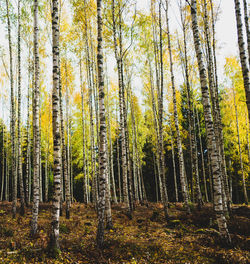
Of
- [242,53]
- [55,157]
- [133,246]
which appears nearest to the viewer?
[55,157]

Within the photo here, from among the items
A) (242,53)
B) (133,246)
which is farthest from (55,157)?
(242,53)

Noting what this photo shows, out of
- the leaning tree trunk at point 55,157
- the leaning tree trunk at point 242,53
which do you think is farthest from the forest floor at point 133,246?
the leaning tree trunk at point 242,53

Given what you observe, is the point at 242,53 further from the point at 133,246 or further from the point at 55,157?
the point at 133,246

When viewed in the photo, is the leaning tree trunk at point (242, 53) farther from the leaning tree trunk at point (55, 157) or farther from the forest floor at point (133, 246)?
the leaning tree trunk at point (55, 157)

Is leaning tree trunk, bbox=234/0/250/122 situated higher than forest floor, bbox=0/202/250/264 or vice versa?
leaning tree trunk, bbox=234/0/250/122

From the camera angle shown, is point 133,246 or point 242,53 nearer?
point 133,246

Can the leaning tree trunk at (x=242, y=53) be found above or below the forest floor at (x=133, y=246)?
above

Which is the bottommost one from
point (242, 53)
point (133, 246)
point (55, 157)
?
point (133, 246)

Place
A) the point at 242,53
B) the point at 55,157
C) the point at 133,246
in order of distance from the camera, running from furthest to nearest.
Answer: the point at 242,53
the point at 133,246
the point at 55,157

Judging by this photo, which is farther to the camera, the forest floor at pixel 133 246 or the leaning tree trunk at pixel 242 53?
the leaning tree trunk at pixel 242 53

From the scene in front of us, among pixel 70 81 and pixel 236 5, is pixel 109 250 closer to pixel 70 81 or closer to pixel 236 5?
pixel 236 5

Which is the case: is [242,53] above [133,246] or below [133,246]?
above

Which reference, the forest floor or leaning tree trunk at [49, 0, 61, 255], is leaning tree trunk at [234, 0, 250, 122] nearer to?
the forest floor

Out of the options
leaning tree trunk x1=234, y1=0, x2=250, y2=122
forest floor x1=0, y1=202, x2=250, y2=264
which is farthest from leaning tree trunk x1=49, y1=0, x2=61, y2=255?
leaning tree trunk x1=234, y1=0, x2=250, y2=122
